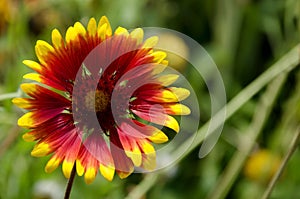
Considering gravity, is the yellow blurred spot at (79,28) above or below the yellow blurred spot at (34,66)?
above

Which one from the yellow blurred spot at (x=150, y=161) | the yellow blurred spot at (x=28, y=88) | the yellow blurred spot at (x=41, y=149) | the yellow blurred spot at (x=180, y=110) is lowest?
the yellow blurred spot at (x=41, y=149)

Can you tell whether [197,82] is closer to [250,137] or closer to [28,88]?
[250,137]

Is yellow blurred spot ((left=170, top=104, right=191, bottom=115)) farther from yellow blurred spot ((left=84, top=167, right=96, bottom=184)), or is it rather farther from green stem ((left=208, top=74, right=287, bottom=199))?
green stem ((left=208, top=74, right=287, bottom=199))

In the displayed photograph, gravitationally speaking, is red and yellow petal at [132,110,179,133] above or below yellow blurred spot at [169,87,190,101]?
below

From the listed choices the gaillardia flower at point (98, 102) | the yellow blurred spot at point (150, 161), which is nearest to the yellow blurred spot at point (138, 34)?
the gaillardia flower at point (98, 102)

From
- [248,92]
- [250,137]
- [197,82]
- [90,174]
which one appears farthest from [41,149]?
[197,82]

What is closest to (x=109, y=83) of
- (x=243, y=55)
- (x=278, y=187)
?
(x=278, y=187)

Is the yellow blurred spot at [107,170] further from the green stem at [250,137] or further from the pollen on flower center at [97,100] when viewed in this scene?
the green stem at [250,137]

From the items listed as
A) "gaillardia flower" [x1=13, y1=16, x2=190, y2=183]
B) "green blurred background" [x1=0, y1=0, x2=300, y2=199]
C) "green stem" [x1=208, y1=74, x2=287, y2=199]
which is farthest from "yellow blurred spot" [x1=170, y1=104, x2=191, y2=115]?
"green stem" [x1=208, y1=74, x2=287, y2=199]
